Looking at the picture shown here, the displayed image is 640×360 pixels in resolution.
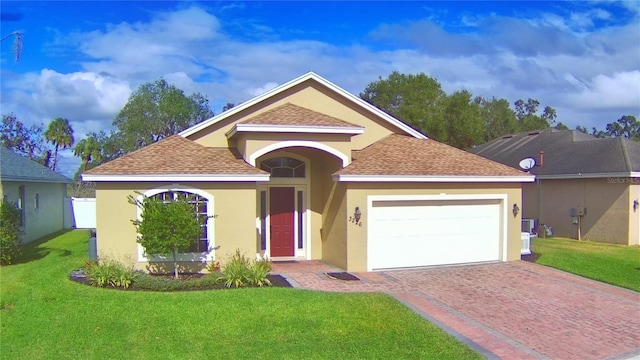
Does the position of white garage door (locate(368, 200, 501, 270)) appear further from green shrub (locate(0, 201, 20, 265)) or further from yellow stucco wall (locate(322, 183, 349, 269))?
green shrub (locate(0, 201, 20, 265))

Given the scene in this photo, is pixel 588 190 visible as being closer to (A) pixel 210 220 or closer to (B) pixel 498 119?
(A) pixel 210 220

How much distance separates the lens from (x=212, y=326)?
9.09 m

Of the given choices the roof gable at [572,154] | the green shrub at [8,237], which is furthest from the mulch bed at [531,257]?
the green shrub at [8,237]

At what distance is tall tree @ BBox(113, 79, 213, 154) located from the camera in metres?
49.0

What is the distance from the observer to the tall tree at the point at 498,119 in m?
58.3

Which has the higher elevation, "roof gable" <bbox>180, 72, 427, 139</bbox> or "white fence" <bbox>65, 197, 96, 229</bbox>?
"roof gable" <bbox>180, 72, 427, 139</bbox>

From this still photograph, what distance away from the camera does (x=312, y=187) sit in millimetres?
16688

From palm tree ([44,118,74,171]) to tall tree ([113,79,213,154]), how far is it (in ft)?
16.5

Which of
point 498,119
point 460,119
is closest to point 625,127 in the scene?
point 498,119

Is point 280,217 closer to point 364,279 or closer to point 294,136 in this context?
point 294,136

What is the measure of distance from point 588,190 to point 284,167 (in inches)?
565

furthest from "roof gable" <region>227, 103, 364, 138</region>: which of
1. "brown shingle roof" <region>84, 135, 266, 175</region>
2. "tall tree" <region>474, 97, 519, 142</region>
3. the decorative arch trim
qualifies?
"tall tree" <region>474, 97, 519, 142</region>

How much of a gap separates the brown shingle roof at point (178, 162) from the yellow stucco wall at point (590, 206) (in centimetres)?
1564

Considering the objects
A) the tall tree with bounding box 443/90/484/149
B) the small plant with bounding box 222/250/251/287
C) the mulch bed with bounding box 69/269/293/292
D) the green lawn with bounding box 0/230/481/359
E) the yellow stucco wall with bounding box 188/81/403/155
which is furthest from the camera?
the tall tree with bounding box 443/90/484/149
